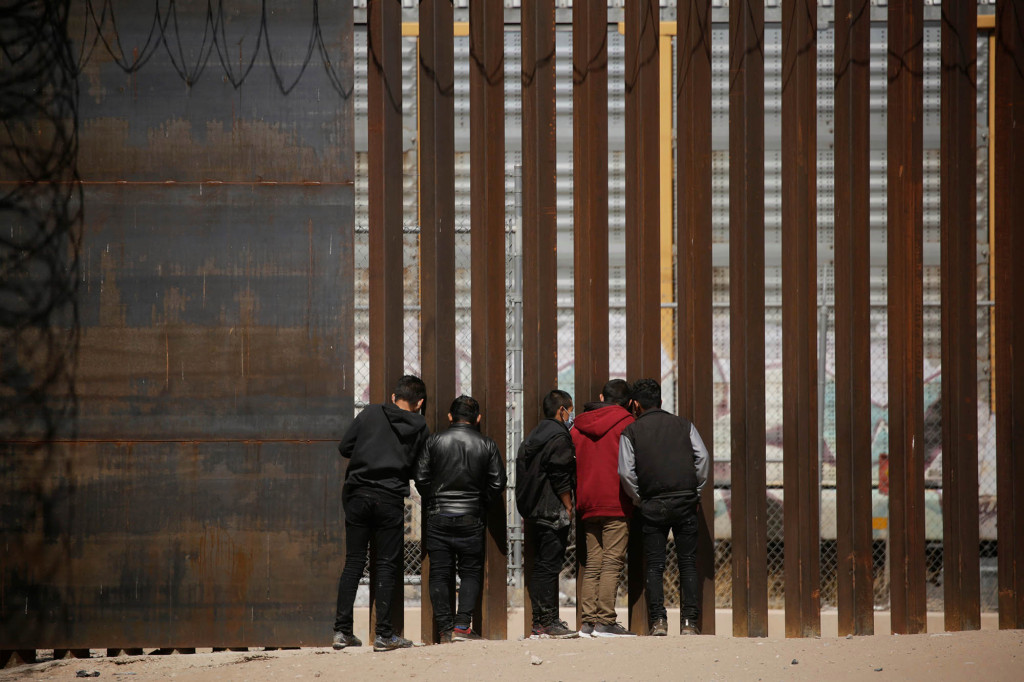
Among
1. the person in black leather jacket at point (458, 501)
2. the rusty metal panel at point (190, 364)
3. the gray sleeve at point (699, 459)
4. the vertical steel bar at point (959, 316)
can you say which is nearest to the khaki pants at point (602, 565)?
the gray sleeve at point (699, 459)

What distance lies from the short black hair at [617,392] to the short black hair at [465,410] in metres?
0.84

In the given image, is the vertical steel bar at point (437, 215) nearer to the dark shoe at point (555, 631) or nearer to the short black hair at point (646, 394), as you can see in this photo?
the dark shoe at point (555, 631)

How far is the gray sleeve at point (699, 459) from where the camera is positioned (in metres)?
6.12

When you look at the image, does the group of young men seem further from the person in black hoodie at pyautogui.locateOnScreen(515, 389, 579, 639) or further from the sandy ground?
the sandy ground

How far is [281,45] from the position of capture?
6.41 m

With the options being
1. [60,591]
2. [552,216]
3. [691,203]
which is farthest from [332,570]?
[691,203]

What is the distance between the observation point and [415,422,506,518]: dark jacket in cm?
605

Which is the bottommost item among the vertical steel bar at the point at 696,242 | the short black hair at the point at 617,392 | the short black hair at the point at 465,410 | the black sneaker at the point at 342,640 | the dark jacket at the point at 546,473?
the black sneaker at the point at 342,640

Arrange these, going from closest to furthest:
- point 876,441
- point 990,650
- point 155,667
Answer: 1. point 990,650
2. point 155,667
3. point 876,441

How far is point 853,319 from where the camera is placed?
6434 millimetres

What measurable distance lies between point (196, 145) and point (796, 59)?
156 inches

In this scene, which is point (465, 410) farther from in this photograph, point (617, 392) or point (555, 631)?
Answer: point (555, 631)

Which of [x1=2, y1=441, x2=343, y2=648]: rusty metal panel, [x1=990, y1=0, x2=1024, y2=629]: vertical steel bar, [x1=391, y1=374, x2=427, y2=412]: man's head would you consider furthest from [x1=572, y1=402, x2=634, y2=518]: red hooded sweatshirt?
[x1=990, y1=0, x2=1024, y2=629]: vertical steel bar

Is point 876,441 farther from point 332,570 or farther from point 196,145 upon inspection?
point 196,145
